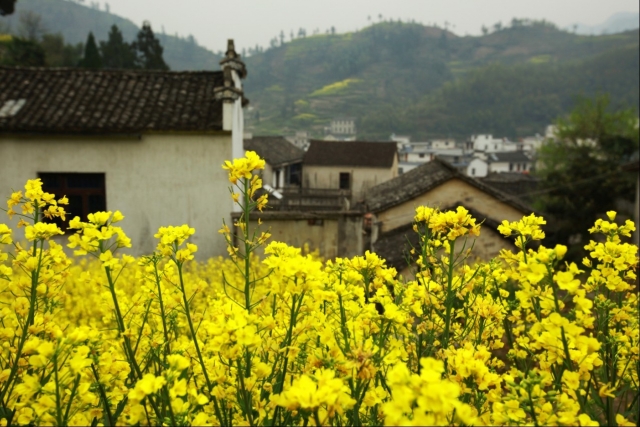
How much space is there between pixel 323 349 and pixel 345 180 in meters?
41.7

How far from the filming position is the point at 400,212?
1489cm

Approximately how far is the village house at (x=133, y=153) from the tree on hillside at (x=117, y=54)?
3743 cm

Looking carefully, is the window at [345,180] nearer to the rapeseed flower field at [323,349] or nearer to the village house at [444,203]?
the village house at [444,203]

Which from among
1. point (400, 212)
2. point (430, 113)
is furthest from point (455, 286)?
point (430, 113)

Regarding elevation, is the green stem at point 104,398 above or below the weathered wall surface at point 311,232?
above

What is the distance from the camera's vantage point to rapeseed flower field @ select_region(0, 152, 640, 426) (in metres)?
1.82

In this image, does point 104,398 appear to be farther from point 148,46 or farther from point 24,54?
point 148,46

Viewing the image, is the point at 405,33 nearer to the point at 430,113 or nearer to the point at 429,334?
the point at 430,113

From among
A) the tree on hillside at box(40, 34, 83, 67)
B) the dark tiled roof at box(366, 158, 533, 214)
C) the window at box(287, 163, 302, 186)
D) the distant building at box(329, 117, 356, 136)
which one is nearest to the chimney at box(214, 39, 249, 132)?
the dark tiled roof at box(366, 158, 533, 214)

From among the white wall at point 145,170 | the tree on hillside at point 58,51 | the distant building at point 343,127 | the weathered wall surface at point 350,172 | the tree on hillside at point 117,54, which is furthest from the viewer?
the distant building at point 343,127

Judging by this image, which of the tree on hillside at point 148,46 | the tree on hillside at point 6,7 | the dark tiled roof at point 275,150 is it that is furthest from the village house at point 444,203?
the tree on hillside at point 148,46

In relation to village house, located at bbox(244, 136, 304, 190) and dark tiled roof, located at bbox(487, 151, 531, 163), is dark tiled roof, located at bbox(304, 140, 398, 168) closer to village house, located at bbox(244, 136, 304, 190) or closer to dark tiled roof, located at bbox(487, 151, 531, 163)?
village house, located at bbox(244, 136, 304, 190)

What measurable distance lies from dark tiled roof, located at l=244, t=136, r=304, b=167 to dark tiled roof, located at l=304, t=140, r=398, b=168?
56.0 inches

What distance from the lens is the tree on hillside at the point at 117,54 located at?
151 feet
